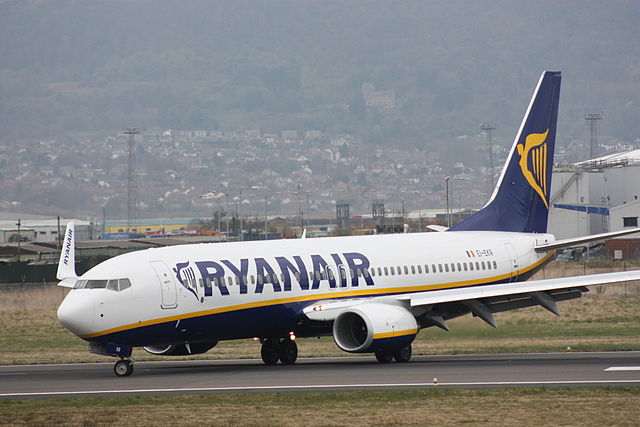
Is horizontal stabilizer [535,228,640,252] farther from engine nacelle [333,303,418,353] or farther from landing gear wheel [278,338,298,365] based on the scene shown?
landing gear wheel [278,338,298,365]

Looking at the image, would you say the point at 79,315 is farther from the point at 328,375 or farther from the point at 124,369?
the point at 328,375

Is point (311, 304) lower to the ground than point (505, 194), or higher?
lower

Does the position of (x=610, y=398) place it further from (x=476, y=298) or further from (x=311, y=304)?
(x=311, y=304)

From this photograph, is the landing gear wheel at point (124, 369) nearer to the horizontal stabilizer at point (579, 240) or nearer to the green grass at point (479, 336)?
the green grass at point (479, 336)

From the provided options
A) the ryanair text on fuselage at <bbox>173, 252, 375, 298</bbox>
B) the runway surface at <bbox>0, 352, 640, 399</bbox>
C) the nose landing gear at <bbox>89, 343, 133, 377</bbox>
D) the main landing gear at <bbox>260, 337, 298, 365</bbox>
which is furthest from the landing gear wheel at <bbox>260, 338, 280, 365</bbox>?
the nose landing gear at <bbox>89, 343, 133, 377</bbox>

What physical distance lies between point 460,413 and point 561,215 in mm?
111728

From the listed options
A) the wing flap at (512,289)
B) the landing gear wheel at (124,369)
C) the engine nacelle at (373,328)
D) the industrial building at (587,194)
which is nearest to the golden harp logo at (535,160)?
the wing flap at (512,289)

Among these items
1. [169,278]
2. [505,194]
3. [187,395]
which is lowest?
[187,395]

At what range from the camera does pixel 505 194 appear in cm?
4072

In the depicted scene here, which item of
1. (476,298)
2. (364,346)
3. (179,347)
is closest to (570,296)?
(476,298)


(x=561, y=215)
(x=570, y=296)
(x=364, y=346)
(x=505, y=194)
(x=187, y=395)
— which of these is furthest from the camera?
(x=561, y=215)

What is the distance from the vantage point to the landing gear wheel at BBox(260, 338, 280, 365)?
1340 inches

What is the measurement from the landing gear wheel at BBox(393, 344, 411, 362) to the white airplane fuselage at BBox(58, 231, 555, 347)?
220 cm

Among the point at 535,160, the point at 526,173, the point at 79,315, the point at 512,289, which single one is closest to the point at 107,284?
the point at 79,315
